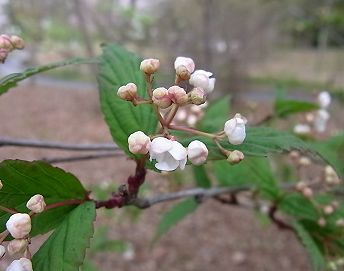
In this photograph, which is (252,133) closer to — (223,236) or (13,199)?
(13,199)

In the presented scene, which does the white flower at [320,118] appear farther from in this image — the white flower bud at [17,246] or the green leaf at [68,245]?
the white flower bud at [17,246]

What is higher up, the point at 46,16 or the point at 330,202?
the point at 330,202

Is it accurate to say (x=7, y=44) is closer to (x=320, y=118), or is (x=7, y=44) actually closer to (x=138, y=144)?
(x=138, y=144)

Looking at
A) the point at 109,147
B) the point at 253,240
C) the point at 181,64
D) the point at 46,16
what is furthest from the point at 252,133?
the point at 46,16

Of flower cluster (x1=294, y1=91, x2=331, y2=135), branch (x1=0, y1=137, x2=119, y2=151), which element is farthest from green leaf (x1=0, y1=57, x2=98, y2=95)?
flower cluster (x1=294, y1=91, x2=331, y2=135)

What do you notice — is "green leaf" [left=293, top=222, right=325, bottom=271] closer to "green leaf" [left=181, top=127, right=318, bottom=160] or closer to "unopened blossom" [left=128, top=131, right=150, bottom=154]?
"green leaf" [left=181, top=127, right=318, bottom=160]

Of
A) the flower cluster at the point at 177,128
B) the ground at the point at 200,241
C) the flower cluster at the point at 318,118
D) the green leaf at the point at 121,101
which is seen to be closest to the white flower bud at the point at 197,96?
the flower cluster at the point at 177,128
